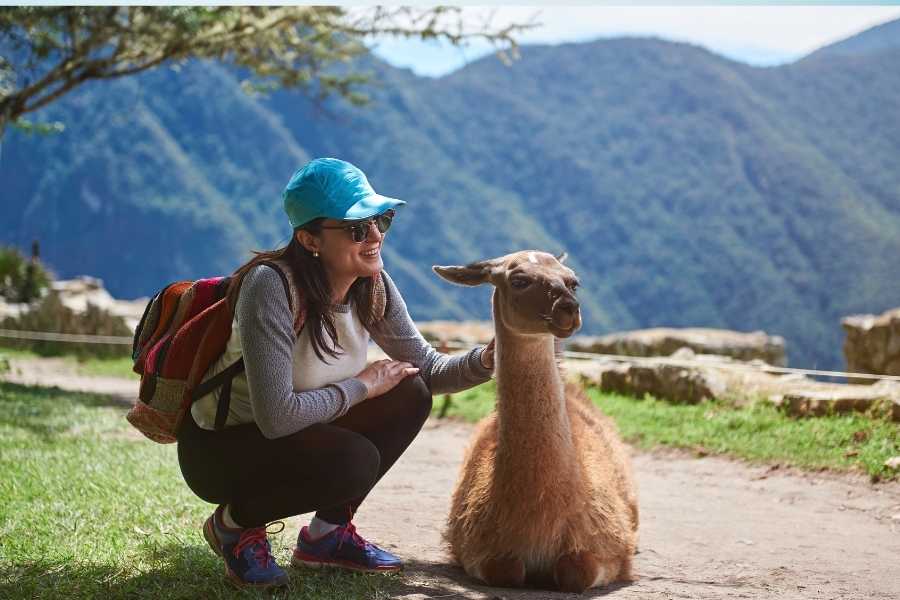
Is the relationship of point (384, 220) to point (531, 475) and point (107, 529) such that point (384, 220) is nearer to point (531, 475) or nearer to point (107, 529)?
point (531, 475)

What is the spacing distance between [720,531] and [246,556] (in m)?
2.54

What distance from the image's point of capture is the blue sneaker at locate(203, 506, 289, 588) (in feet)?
10.4

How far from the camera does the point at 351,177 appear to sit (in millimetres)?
3135

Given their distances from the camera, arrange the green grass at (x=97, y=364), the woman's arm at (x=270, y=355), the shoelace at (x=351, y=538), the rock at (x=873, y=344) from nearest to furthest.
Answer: the woman's arm at (x=270, y=355) < the shoelace at (x=351, y=538) < the rock at (x=873, y=344) < the green grass at (x=97, y=364)

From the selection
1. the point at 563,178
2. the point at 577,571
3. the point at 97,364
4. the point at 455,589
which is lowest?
the point at 97,364

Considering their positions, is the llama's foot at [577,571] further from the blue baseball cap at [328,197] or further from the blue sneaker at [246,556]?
the blue baseball cap at [328,197]

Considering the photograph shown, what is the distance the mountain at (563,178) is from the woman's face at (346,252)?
5449cm

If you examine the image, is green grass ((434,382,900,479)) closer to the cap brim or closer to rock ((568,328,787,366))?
the cap brim

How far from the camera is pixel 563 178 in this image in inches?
2724

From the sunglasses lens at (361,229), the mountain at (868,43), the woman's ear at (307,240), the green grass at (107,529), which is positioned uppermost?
the mountain at (868,43)

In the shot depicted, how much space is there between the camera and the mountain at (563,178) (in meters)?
59.2

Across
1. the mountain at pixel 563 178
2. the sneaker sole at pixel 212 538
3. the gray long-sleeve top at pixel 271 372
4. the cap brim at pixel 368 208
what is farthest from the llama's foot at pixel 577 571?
the mountain at pixel 563 178

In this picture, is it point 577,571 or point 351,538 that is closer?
point 577,571

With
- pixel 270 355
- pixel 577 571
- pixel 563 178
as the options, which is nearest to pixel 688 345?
pixel 577 571
